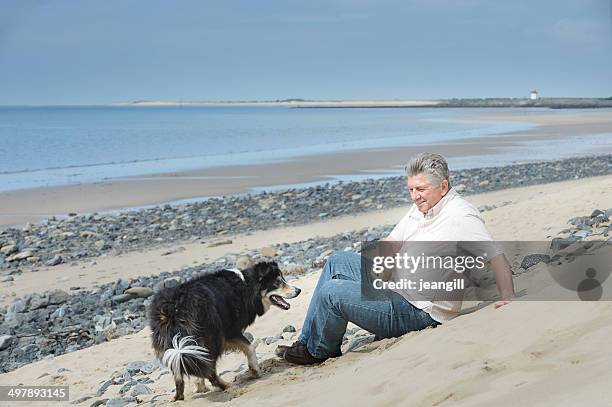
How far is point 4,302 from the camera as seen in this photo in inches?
372

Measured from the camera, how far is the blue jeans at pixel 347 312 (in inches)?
192

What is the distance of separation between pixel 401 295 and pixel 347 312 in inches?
15.1

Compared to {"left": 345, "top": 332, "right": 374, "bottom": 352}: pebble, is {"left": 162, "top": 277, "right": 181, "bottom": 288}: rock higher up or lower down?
lower down

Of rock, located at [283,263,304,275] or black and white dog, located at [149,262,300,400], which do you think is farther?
rock, located at [283,263,304,275]

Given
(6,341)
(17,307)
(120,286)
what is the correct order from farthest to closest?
(120,286)
(17,307)
(6,341)

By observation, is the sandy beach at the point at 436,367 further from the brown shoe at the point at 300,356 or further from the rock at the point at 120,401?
the rock at the point at 120,401

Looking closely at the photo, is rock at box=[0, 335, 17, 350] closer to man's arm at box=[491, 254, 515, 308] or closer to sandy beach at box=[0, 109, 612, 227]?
man's arm at box=[491, 254, 515, 308]

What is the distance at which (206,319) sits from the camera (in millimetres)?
4980

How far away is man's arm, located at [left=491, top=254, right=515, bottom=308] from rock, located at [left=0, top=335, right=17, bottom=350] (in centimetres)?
541

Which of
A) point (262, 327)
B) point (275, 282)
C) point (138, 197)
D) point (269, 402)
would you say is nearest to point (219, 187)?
point (138, 197)

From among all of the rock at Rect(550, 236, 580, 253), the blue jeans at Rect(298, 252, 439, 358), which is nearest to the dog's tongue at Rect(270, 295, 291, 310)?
the blue jeans at Rect(298, 252, 439, 358)

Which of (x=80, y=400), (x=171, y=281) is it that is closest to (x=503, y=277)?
(x=80, y=400)

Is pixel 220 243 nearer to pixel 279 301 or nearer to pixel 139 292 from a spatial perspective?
pixel 139 292

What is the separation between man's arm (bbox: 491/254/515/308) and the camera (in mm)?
4438
